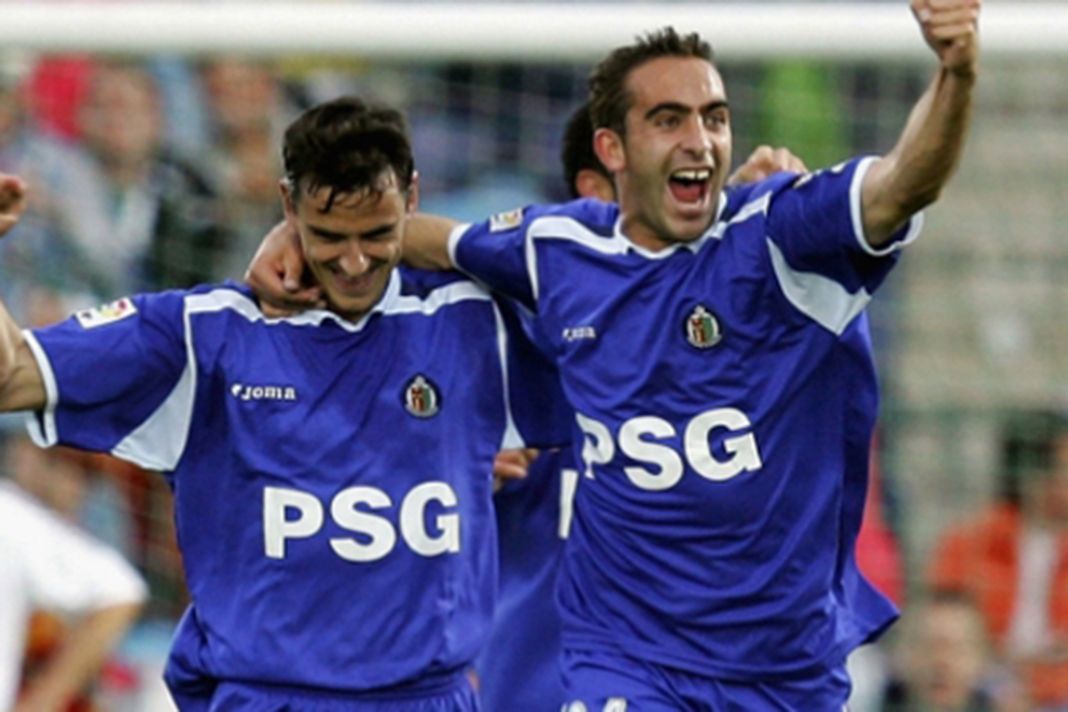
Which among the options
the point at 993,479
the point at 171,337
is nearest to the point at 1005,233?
the point at 993,479

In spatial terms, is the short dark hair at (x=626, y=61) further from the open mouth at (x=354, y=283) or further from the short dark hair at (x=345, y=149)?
the open mouth at (x=354, y=283)

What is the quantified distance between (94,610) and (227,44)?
1582 mm

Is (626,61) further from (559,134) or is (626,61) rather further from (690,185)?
(559,134)

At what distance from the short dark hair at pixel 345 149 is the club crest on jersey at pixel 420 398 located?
393mm

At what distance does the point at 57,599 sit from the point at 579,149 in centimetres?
180

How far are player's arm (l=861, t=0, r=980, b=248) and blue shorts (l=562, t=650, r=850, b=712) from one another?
0.95m

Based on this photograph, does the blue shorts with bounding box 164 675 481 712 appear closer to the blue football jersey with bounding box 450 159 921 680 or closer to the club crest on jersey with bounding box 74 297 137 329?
the blue football jersey with bounding box 450 159 921 680

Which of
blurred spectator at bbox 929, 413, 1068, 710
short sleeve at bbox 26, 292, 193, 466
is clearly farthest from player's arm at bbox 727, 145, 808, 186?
→ blurred spectator at bbox 929, 413, 1068, 710

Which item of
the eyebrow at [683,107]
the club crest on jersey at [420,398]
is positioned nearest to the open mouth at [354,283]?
the club crest on jersey at [420,398]

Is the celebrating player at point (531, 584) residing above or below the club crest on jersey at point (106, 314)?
below

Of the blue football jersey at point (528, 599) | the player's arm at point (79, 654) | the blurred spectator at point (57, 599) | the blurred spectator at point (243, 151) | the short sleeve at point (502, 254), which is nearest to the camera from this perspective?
the short sleeve at point (502, 254)

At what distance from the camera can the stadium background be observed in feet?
23.5

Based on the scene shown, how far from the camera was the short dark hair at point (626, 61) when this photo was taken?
5.25 m

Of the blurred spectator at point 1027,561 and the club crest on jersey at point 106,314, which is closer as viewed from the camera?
the club crest on jersey at point 106,314
